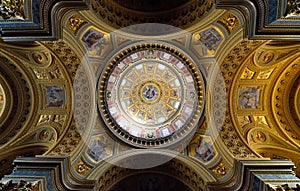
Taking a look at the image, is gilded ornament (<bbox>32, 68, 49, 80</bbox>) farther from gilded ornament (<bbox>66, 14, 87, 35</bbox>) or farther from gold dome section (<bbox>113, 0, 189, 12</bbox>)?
gold dome section (<bbox>113, 0, 189, 12</bbox>)

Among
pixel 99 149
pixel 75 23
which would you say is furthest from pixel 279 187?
pixel 75 23

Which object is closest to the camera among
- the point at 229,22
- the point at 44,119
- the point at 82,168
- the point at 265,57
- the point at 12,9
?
the point at 12,9

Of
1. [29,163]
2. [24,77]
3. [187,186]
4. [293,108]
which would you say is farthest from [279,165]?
[24,77]

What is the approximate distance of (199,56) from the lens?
42.0 feet

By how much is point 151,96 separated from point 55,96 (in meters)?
7.66

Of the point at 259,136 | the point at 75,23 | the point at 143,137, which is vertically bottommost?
the point at 259,136

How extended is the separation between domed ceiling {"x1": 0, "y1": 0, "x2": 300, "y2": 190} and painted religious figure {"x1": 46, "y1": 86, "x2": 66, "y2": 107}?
0.17 ft

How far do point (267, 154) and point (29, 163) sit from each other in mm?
10843

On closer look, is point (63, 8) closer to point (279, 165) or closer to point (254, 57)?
point (254, 57)

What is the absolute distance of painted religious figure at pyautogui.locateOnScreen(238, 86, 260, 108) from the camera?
12828mm

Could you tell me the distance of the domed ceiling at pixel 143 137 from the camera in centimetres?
1142

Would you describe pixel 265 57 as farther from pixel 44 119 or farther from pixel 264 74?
pixel 44 119

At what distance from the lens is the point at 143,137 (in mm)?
14156

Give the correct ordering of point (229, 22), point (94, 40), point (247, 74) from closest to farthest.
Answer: point (229, 22), point (94, 40), point (247, 74)
